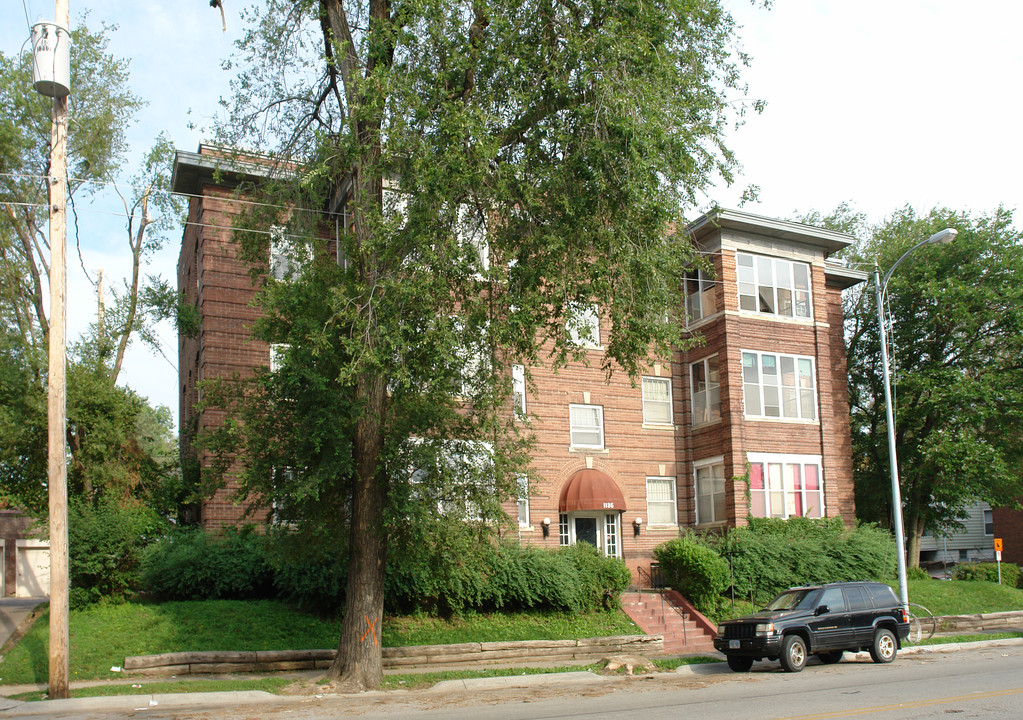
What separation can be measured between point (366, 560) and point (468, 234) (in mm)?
6146

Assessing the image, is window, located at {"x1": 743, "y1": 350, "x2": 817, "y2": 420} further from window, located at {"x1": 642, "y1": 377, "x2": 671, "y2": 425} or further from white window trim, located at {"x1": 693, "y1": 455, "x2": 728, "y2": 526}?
window, located at {"x1": 642, "y1": 377, "x2": 671, "y2": 425}

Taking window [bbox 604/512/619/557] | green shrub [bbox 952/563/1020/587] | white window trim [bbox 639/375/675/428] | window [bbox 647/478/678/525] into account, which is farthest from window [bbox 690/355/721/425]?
green shrub [bbox 952/563/1020/587]

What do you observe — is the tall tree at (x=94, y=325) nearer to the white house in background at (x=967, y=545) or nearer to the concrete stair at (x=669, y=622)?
the concrete stair at (x=669, y=622)

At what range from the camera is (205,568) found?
20281 millimetres

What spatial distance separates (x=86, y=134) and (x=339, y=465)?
623 inches

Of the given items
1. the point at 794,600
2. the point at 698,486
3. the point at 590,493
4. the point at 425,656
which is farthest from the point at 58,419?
the point at 698,486

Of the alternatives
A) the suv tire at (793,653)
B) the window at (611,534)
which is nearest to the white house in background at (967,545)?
the window at (611,534)

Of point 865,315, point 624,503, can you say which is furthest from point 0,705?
point 865,315

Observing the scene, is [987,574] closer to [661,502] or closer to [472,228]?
[661,502]

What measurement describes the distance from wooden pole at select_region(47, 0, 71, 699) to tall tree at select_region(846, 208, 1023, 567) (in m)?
26.0

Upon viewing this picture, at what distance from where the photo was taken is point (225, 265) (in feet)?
80.7

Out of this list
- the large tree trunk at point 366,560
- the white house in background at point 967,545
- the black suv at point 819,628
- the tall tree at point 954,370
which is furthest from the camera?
the white house in background at point 967,545

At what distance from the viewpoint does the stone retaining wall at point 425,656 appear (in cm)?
→ 1609

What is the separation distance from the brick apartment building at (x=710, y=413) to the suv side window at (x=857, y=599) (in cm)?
807
